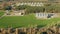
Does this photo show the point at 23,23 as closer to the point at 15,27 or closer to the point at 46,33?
the point at 15,27

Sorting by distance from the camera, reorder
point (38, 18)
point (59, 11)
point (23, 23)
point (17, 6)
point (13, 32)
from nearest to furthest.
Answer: point (13, 32) < point (23, 23) < point (38, 18) < point (59, 11) < point (17, 6)

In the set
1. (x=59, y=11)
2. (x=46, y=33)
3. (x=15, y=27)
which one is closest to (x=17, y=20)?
(x=15, y=27)

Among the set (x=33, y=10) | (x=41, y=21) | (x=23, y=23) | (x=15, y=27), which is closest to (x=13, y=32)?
(x=15, y=27)

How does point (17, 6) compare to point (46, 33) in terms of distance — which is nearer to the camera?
point (46, 33)

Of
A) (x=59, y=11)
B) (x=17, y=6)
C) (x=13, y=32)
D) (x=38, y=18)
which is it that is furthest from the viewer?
(x=17, y=6)

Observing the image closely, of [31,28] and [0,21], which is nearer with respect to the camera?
[31,28]

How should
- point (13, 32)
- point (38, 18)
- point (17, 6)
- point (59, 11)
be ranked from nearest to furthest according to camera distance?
1. point (13, 32)
2. point (38, 18)
3. point (59, 11)
4. point (17, 6)

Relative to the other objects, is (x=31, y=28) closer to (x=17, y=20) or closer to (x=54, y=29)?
(x=54, y=29)

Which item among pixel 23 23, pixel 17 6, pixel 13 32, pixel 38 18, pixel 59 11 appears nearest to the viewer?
pixel 13 32
